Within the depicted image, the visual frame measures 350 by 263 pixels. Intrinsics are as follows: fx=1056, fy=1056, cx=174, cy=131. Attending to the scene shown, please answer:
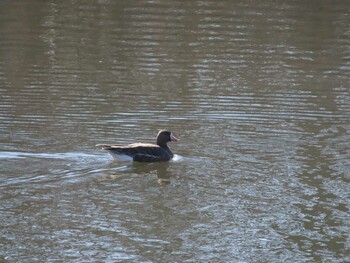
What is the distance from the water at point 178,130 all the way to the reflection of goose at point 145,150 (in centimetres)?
16

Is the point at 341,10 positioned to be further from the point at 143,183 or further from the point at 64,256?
the point at 64,256

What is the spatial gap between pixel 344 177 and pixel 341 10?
1584 cm

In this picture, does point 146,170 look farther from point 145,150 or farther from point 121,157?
point 121,157

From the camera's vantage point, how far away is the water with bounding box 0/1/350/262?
43.0ft

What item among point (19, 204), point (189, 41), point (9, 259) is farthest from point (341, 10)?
point (9, 259)

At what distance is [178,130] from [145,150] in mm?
1842

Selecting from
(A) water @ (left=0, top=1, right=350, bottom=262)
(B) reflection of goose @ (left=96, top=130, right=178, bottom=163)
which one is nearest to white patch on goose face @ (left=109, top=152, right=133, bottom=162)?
(B) reflection of goose @ (left=96, top=130, right=178, bottom=163)

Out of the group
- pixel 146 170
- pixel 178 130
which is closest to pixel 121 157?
pixel 146 170

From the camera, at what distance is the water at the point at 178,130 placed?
516 inches

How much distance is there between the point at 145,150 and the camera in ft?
55.2

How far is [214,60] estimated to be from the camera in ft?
80.8

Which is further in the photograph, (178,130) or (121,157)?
(178,130)

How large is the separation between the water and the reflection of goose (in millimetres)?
158

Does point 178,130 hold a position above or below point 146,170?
above
